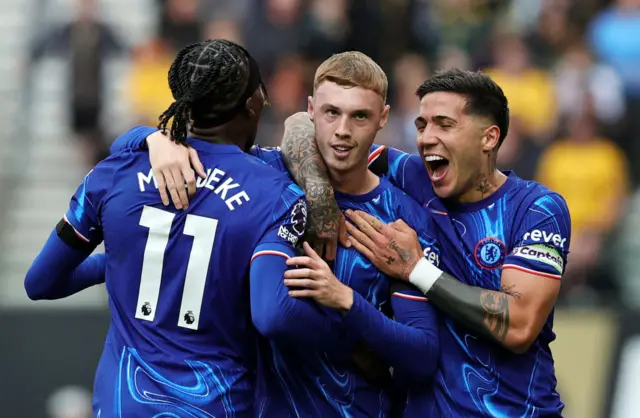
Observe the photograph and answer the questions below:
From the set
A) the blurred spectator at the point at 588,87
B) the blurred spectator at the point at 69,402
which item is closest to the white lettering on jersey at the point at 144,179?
the blurred spectator at the point at 69,402

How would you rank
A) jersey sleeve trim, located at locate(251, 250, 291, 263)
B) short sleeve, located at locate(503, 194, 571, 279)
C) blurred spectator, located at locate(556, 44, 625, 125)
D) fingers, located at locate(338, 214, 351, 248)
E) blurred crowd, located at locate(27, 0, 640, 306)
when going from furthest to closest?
blurred spectator, located at locate(556, 44, 625, 125)
blurred crowd, located at locate(27, 0, 640, 306)
fingers, located at locate(338, 214, 351, 248)
short sleeve, located at locate(503, 194, 571, 279)
jersey sleeve trim, located at locate(251, 250, 291, 263)

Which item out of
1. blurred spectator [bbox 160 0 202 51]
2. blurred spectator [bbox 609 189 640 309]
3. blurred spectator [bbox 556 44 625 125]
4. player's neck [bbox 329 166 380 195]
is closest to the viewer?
player's neck [bbox 329 166 380 195]

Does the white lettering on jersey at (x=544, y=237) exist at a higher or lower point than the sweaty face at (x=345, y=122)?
lower

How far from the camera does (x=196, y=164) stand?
4461 mm

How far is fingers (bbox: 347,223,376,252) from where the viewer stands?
15.6 feet

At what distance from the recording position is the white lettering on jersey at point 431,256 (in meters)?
4.82

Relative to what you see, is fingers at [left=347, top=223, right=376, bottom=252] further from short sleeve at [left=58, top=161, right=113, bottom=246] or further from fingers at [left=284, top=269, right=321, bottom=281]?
short sleeve at [left=58, top=161, right=113, bottom=246]

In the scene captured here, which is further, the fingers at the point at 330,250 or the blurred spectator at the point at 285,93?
the blurred spectator at the point at 285,93

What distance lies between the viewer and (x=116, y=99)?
39.9ft

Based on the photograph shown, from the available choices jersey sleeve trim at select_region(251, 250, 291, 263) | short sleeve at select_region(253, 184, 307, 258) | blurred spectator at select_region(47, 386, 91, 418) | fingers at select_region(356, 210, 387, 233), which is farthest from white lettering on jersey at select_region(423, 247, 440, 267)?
blurred spectator at select_region(47, 386, 91, 418)

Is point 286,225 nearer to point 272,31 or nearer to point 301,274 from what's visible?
point 301,274

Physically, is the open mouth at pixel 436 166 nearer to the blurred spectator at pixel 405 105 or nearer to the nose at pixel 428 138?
the nose at pixel 428 138

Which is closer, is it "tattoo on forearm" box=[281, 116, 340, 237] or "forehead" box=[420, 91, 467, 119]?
"tattoo on forearm" box=[281, 116, 340, 237]

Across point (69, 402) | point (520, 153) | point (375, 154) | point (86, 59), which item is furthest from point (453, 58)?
point (375, 154)
